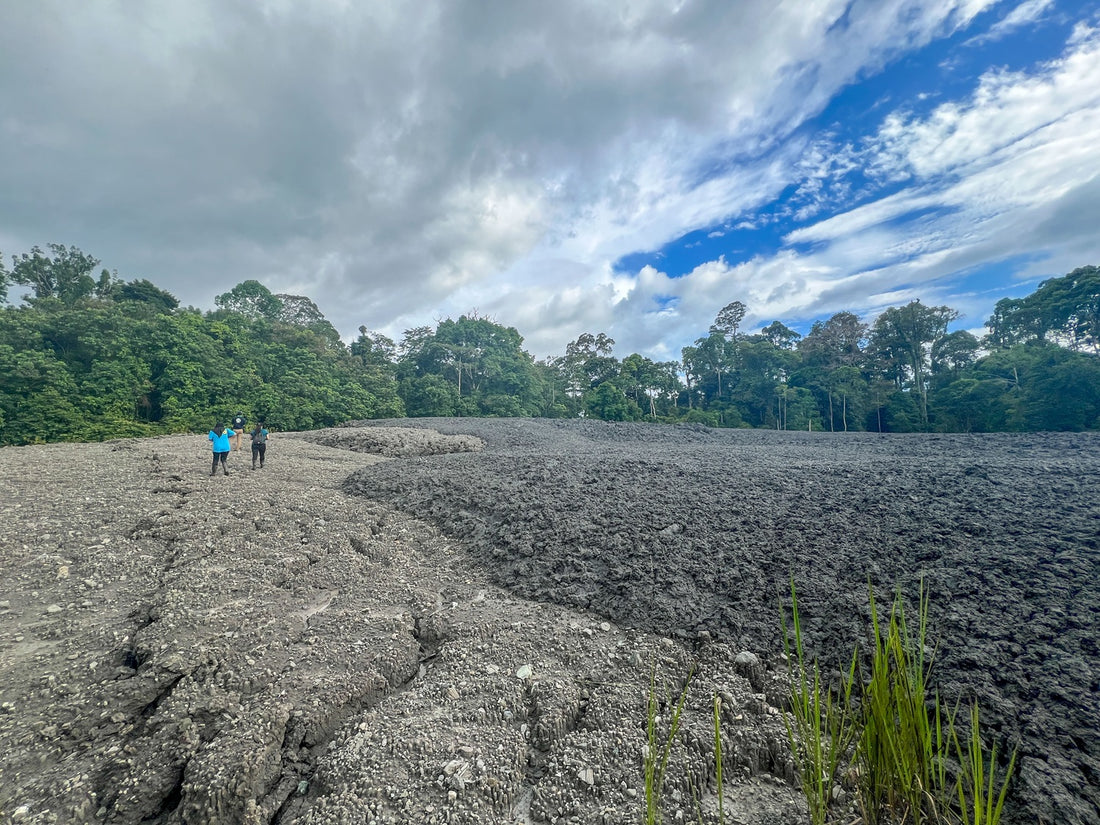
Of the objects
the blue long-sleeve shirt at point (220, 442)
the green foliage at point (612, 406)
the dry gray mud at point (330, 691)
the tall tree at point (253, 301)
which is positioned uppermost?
the tall tree at point (253, 301)

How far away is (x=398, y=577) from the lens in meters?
4.30

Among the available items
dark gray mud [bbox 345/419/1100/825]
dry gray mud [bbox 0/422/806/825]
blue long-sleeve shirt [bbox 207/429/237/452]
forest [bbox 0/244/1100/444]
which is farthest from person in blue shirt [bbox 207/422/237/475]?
forest [bbox 0/244/1100/444]

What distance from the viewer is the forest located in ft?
49.6

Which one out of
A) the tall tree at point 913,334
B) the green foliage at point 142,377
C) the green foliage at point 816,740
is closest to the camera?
the green foliage at point 816,740

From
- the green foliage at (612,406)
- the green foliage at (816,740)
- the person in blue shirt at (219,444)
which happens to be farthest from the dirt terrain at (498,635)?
the green foliage at (612,406)

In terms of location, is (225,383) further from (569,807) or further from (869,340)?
(869,340)

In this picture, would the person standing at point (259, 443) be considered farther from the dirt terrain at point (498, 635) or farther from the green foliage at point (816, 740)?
the green foliage at point (816, 740)

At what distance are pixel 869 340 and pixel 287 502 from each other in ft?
123

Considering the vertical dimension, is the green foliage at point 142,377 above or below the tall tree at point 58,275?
below

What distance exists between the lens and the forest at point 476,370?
1513 centimetres

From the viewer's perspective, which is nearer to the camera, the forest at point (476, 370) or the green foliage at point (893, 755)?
the green foliage at point (893, 755)

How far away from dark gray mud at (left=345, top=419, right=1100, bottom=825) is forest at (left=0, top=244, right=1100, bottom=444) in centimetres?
1541

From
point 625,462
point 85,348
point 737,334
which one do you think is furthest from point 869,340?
point 85,348

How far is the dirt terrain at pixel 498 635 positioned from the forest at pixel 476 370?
13.2 m
